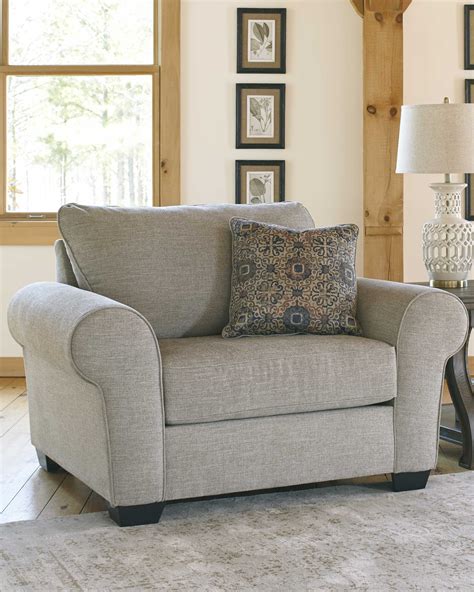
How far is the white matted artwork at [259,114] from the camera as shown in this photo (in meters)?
5.16

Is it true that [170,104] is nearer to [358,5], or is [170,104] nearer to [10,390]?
[358,5]

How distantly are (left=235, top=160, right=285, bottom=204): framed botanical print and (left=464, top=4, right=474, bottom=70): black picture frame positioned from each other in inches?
44.9

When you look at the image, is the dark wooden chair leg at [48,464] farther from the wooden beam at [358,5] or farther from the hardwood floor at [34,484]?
the wooden beam at [358,5]

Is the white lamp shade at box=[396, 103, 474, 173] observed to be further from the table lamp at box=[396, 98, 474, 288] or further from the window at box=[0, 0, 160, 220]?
the window at box=[0, 0, 160, 220]

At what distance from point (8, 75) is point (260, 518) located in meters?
3.18

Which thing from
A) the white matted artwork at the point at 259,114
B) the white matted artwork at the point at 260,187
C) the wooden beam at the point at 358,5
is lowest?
the white matted artwork at the point at 260,187

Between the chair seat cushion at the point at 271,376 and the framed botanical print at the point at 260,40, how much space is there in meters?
2.37

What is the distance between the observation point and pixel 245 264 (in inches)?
132

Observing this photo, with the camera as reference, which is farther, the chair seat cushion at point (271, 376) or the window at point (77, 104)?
the window at point (77, 104)

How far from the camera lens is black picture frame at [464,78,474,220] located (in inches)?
207

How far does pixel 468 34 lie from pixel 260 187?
140 centimetres

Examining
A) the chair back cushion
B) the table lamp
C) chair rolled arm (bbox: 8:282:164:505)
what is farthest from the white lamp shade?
chair rolled arm (bbox: 8:282:164:505)

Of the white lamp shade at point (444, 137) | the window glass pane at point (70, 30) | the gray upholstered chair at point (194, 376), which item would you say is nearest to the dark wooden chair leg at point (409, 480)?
the gray upholstered chair at point (194, 376)

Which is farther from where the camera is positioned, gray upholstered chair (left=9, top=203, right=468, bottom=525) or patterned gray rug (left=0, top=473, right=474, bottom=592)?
gray upholstered chair (left=9, top=203, right=468, bottom=525)
